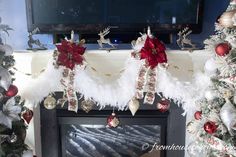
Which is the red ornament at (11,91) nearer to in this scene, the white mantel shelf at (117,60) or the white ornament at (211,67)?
the white mantel shelf at (117,60)

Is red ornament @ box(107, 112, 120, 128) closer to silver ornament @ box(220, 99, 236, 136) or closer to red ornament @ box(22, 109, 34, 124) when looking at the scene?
red ornament @ box(22, 109, 34, 124)

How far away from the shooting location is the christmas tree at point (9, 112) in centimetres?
167

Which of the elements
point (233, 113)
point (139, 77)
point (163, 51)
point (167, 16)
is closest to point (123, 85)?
point (139, 77)

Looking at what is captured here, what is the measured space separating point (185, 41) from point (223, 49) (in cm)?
39

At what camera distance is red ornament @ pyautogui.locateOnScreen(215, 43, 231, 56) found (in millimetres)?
1523

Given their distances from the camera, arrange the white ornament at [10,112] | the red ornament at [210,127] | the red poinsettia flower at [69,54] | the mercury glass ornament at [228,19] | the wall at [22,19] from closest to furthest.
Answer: the mercury glass ornament at [228,19] → the red ornament at [210,127] → the white ornament at [10,112] → the red poinsettia flower at [69,54] → the wall at [22,19]

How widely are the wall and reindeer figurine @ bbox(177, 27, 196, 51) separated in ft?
0.46

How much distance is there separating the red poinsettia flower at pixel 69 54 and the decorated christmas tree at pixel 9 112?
28 cm

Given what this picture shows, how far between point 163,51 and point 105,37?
448 mm

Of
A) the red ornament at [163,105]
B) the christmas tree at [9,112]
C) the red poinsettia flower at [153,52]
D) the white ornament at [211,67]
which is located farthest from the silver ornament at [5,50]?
the white ornament at [211,67]

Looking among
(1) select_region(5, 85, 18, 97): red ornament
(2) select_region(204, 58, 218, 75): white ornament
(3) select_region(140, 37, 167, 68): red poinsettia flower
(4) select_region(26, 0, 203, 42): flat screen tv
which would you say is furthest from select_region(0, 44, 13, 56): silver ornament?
(2) select_region(204, 58, 218, 75): white ornament

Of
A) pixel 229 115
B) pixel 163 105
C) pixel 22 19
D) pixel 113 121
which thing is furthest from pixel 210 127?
pixel 22 19

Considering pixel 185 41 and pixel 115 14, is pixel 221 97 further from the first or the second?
pixel 115 14

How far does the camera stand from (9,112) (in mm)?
1731
